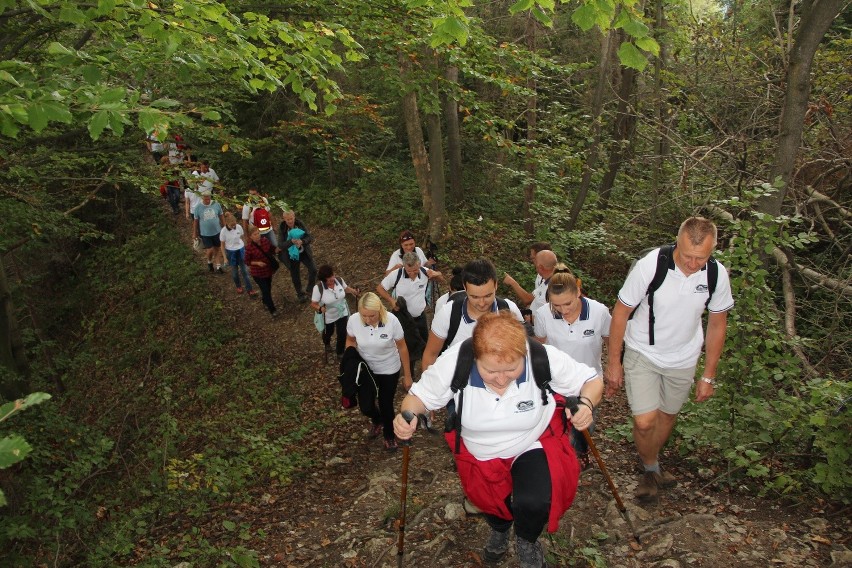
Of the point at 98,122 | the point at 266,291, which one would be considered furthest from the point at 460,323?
the point at 266,291

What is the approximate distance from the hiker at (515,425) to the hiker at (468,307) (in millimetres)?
937

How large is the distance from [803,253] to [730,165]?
6.46 ft

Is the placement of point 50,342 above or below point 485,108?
below

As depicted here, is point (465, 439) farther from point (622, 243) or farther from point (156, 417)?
point (622, 243)

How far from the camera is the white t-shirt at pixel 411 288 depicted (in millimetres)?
7625

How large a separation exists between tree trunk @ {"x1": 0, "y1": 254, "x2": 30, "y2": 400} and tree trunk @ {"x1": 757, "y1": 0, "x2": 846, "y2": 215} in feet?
35.0

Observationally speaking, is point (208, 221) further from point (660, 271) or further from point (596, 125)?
point (660, 271)

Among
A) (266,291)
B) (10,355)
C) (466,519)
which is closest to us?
(466,519)

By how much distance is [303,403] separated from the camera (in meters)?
9.18

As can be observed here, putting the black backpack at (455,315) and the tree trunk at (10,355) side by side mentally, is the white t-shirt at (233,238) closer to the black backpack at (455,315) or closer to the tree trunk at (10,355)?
the tree trunk at (10,355)

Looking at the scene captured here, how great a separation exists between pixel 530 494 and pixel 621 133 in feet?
43.4

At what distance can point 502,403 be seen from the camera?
3.37 metres

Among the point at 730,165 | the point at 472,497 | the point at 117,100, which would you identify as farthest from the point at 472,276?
the point at 730,165

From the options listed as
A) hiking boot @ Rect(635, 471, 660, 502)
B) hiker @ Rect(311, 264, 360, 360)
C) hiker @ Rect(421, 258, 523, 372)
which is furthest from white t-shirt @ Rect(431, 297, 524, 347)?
hiker @ Rect(311, 264, 360, 360)
